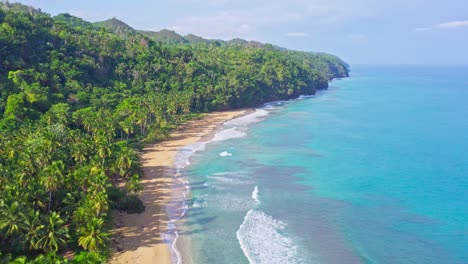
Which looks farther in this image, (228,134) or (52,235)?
(228,134)

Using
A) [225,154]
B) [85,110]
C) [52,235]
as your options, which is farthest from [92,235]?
[85,110]

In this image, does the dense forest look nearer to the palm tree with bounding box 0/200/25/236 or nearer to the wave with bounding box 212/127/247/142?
the palm tree with bounding box 0/200/25/236

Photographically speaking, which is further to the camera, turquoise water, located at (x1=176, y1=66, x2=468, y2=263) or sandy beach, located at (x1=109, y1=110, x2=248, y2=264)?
turquoise water, located at (x1=176, y1=66, x2=468, y2=263)

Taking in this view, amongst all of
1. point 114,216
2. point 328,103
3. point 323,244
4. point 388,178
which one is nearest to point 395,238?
point 323,244

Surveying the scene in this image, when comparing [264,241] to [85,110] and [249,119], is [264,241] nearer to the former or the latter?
[85,110]

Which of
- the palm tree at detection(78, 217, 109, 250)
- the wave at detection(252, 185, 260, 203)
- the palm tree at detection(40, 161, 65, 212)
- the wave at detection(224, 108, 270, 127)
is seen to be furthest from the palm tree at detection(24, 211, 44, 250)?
the wave at detection(224, 108, 270, 127)

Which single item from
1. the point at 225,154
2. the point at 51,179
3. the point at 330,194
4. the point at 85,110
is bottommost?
the point at 330,194

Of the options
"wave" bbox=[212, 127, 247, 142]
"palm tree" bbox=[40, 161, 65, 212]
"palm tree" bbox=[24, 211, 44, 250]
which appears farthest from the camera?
"wave" bbox=[212, 127, 247, 142]
